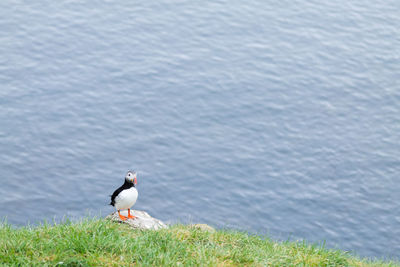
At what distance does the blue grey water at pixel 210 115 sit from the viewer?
1241 inches

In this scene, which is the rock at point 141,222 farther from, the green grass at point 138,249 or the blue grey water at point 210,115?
the blue grey water at point 210,115

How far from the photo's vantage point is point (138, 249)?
1164 centimetres

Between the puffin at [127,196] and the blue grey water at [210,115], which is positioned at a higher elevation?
the blue grey water at [210,115]

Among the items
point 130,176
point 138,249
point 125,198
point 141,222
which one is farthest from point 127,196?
point 138,249

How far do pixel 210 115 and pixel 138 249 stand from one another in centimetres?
2457

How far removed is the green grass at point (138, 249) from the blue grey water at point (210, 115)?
54.1 ft

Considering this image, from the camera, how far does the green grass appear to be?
11227 mm

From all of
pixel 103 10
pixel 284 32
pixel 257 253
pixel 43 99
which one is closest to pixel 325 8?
pixel 284 32

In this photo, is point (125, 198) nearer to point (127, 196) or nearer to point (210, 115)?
point (127, 196)

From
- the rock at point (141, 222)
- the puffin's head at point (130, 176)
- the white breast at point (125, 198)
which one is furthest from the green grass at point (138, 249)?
the puffin's head at point (130, 176)

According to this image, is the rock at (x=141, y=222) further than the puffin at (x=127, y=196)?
No

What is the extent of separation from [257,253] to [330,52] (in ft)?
103

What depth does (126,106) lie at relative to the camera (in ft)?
119

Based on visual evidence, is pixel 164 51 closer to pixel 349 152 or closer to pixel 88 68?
pixel 88 68
